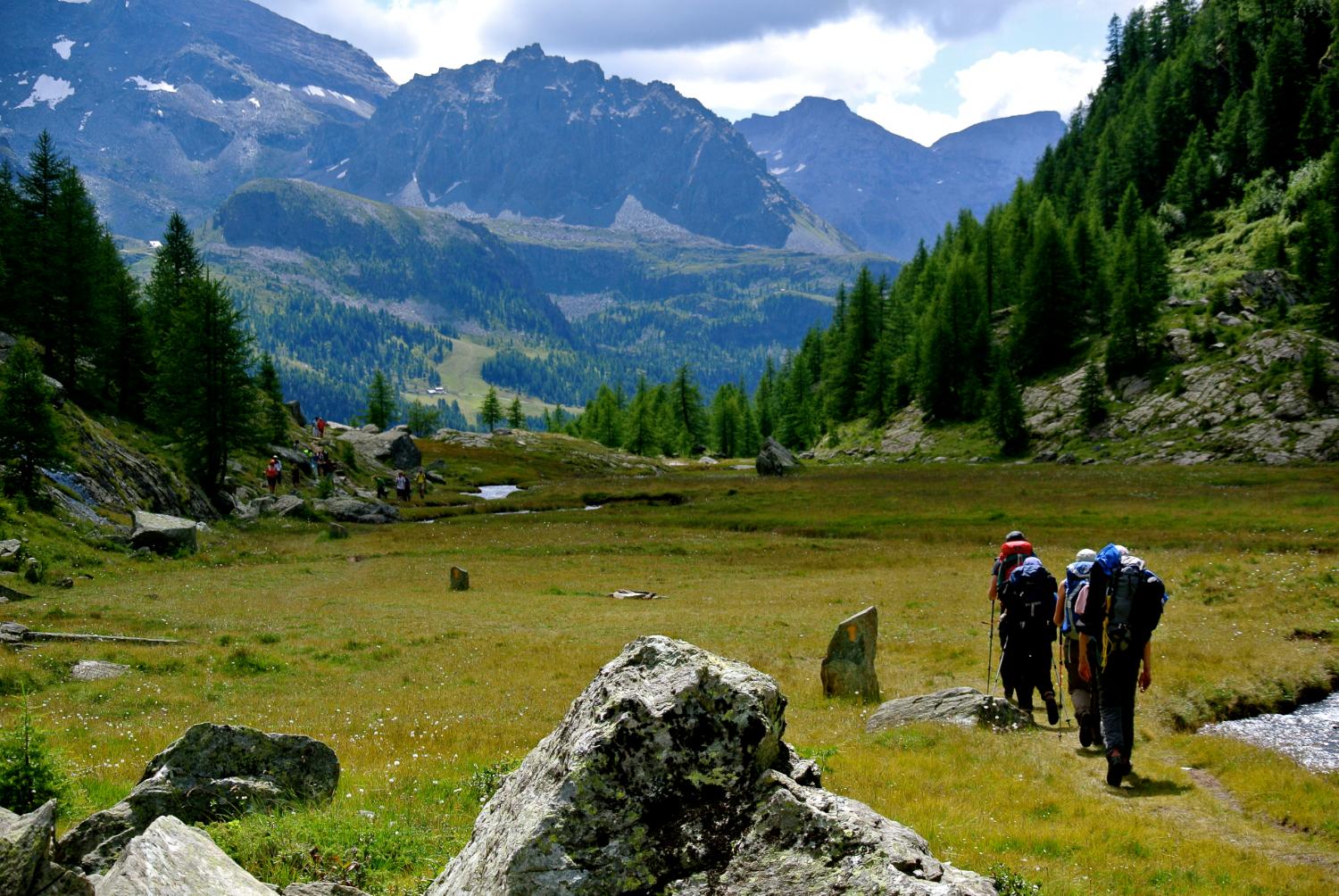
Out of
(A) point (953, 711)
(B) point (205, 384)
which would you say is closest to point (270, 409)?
(B) point (205, 384)

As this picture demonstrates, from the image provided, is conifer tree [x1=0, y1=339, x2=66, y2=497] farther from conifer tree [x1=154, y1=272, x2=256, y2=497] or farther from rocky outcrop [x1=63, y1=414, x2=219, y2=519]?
conifer tree [x1=154, y1=272, x2=256, y2=497]

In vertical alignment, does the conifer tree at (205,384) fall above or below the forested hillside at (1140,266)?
below

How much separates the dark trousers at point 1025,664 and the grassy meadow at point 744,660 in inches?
44.4

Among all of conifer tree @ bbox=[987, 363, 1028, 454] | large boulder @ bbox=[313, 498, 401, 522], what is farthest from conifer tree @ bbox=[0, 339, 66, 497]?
conifer tree @ bbox=[987, 363, 1028, 454]

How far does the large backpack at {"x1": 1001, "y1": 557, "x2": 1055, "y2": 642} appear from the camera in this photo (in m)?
17.8

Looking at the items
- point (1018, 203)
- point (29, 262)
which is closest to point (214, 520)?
point (29, 262)

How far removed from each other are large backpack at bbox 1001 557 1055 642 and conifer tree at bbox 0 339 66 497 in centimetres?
4299

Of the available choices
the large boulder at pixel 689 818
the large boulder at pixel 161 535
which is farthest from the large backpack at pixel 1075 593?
the large boulder at pixel 161 535

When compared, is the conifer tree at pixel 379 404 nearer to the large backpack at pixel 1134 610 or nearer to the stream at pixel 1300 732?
the stream at pixel 1300 732

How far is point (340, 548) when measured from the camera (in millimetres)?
50906

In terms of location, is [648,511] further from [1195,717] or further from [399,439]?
[1195,717]

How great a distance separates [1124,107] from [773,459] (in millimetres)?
122975

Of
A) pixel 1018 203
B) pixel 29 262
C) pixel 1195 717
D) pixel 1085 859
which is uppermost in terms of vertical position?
pixel 1018 203

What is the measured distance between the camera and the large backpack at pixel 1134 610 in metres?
14.0
